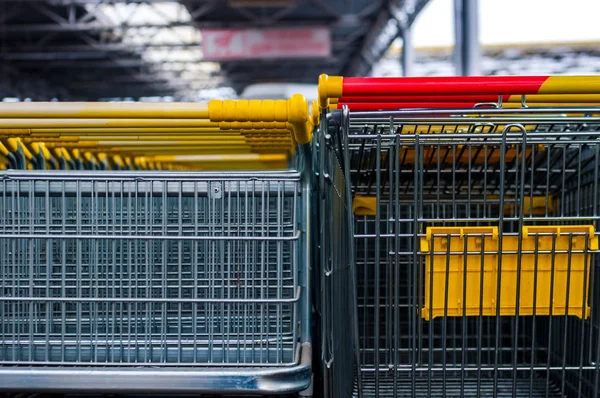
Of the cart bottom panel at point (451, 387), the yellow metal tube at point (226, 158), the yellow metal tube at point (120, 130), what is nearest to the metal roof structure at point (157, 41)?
the yellow metal tube at point (226, 158)

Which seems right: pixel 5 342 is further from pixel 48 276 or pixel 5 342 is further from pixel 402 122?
pixel 402 122

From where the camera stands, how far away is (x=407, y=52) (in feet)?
38.3

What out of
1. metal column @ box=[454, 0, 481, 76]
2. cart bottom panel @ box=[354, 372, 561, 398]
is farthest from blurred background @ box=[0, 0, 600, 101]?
cart bottom panel @ box=[354, 372, 561, 398]

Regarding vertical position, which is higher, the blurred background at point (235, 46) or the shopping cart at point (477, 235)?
the blurred background at point (235, 46)

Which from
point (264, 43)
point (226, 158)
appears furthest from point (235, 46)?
point (226, 158)

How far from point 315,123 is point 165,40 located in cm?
1456

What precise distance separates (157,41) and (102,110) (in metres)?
14.7

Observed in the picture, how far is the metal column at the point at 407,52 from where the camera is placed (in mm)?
11523

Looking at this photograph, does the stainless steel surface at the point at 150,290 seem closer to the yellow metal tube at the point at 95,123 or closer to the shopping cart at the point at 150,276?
the shopping cart at the point at 150,276

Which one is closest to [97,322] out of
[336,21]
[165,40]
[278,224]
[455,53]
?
[278,224]

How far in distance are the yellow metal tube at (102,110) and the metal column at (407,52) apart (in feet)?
33.4

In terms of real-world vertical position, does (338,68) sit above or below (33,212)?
above

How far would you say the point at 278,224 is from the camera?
5.31 feet

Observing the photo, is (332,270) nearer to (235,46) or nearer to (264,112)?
(264,112)
